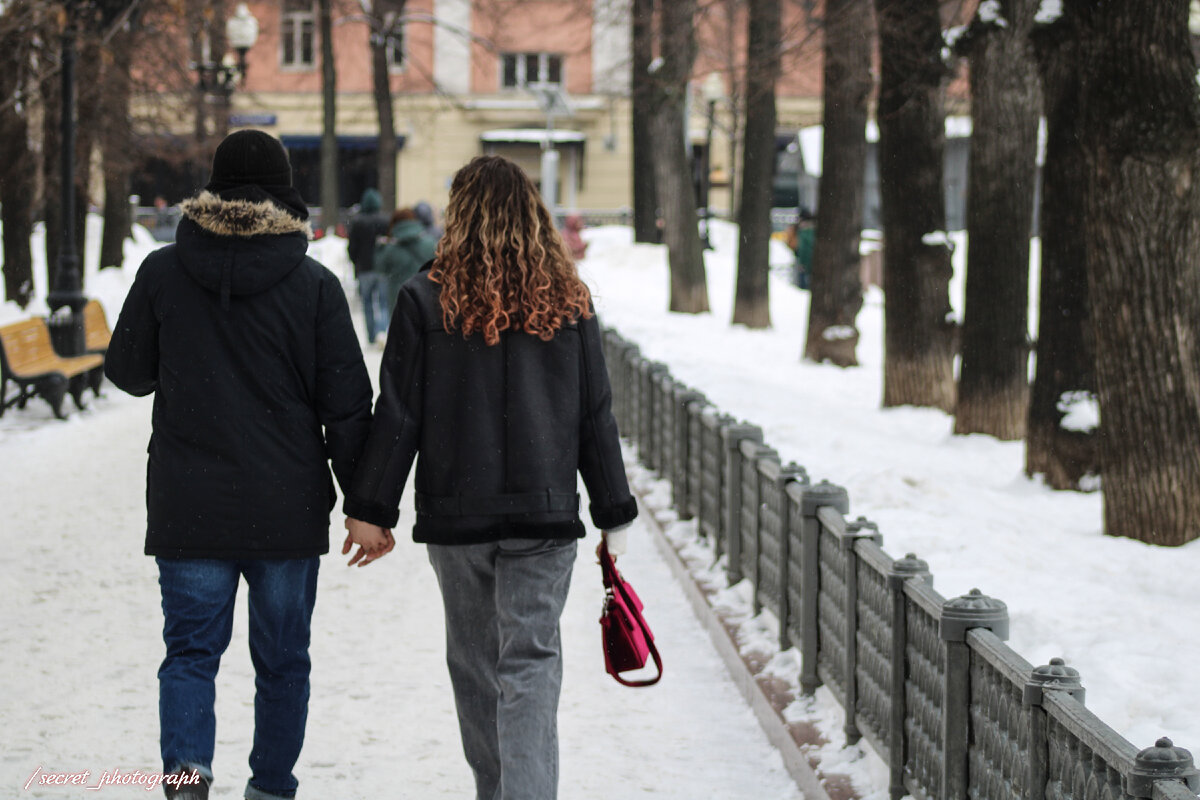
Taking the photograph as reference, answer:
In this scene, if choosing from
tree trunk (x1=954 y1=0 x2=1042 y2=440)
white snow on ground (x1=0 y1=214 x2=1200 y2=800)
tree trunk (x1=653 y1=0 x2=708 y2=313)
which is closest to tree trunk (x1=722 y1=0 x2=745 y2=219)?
tree trunk (x1=653 y1=0 x2=708 y2=313)

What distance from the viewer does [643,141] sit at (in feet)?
108

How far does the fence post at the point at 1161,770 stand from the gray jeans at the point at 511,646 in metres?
1.71

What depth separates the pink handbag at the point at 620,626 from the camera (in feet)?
14.8

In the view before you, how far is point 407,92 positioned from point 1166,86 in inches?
1983

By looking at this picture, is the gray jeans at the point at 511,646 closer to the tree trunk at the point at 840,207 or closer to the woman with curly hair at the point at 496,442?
the woman with curly hair at the point at 496,442

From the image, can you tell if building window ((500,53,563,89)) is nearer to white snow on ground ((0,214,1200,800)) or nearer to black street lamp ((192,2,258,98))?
black street lamp ((192,2,258,98))

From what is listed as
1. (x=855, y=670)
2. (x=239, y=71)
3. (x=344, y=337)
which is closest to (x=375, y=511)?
(x=344, y=337)

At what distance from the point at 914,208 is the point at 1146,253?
5784 millimetres

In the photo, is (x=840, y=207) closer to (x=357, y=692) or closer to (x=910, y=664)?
(x=357, y=692)

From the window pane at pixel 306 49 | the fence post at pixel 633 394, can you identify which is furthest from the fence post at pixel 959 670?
the window pane at pixel 306 49

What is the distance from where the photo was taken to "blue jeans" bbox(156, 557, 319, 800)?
4.45 meters

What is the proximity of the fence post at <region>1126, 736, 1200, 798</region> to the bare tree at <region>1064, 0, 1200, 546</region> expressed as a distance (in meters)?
5.46

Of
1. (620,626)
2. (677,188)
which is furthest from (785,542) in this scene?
(677,188)

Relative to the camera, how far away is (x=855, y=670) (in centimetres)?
530
